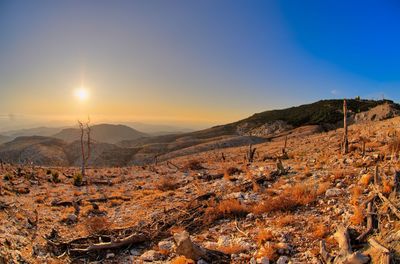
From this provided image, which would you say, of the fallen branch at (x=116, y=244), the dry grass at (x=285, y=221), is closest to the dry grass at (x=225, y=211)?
the dry grass at (x=285, y=221)

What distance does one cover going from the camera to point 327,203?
34.9 ft

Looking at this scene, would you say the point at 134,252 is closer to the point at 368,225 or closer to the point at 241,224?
the point at 241,224

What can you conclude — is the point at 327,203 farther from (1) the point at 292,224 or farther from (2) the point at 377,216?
(2) the point at 377,216

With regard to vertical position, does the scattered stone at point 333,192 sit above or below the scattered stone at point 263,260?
above

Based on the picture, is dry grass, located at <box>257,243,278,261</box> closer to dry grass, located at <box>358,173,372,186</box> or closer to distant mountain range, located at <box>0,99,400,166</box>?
dry grass, located at <box>358,173,372,186</box>

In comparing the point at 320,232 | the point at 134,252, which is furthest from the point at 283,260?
the point at 134,252

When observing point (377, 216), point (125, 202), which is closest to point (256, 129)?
point (125, 202)

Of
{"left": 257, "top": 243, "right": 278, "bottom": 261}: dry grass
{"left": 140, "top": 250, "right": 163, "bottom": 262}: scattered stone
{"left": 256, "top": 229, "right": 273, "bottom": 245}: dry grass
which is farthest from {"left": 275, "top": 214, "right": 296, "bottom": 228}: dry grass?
{"left": 140, "top": 250, "right": 163, "bottom": 262}: scattered stone

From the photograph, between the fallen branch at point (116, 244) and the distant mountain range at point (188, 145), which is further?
the distant mountain range at point (188, 145)

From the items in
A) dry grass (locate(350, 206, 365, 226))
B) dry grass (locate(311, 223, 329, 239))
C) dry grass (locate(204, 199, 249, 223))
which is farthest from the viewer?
dry grass (locate(204, 199, 249, 223))

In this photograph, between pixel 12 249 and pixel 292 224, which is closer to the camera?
pixel 12 249

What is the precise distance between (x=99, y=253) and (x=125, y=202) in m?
8.83

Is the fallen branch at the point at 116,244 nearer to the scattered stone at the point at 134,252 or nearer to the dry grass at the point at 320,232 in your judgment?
the scattered stone at the point at 134,252

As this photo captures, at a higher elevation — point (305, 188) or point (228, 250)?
point (305, 188)
